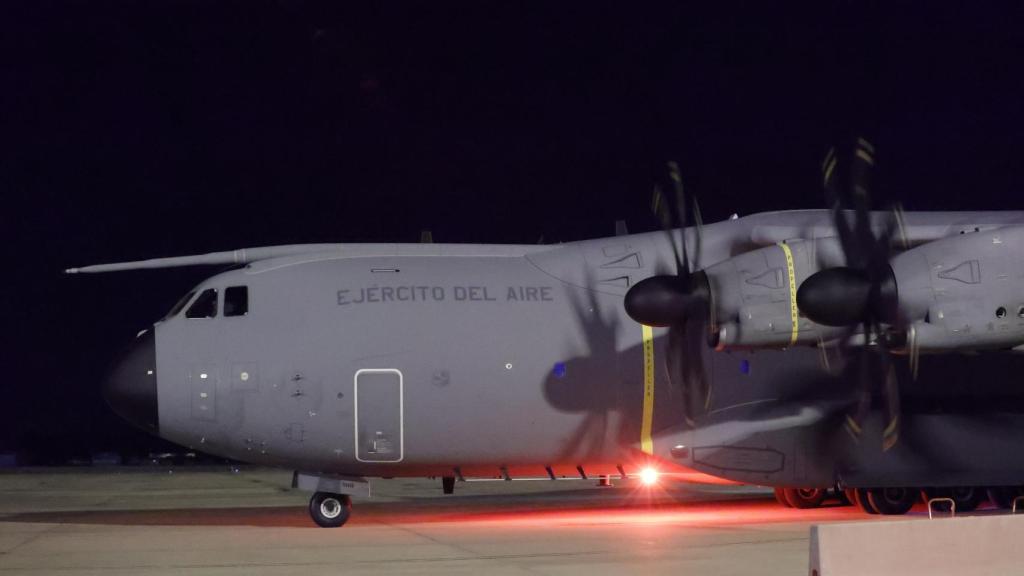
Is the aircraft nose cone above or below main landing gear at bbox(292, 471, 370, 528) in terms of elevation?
above

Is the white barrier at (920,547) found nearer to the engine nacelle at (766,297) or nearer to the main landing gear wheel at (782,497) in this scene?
the engine nacelle at (766,297)

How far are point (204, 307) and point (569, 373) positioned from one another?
203 inches

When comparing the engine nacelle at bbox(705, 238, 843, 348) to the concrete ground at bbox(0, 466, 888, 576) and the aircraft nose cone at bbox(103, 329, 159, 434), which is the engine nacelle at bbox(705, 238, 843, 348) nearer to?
the concrete ground at bbox(0, 466, 888, 576)

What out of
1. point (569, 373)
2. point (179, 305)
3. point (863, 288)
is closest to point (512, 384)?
Answer: point (569, 373)

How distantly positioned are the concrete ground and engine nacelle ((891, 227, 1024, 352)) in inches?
114

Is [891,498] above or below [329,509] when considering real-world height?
below

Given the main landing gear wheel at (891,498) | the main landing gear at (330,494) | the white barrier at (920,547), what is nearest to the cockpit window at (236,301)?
the main landing gear at (330,494)

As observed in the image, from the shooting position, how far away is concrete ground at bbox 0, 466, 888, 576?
40.8ft

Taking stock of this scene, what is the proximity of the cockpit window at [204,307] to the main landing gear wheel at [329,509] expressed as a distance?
293 centimetres

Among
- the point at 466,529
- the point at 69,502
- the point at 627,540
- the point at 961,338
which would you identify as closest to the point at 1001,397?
the point at 961,338

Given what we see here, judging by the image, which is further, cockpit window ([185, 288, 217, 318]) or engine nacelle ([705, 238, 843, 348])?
cockpit window ([185, 288, 217, 318])

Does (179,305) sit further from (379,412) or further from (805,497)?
(805,497)

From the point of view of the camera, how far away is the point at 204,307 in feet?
56.7

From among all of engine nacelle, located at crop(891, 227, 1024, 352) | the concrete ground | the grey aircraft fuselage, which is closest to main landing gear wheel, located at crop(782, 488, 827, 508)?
the concrete ground
